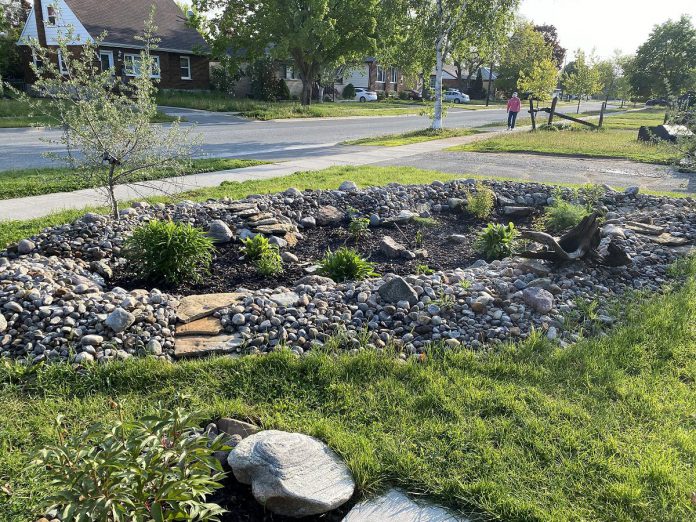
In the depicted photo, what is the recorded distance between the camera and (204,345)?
380 centimetres

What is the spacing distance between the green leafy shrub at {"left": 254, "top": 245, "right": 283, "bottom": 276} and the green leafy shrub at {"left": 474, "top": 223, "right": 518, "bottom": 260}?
2267mm

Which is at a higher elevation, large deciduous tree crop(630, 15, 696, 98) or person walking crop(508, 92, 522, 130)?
large deciduous tree crop(630, 15, 696, 98)

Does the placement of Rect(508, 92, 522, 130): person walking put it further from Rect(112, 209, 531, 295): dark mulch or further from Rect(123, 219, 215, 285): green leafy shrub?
Rect(123, 219, 215, 285): green leafy shrub

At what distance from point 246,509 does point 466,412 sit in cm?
131

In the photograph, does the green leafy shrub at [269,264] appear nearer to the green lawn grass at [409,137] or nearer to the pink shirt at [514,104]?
the green lawn grass at [409,137]

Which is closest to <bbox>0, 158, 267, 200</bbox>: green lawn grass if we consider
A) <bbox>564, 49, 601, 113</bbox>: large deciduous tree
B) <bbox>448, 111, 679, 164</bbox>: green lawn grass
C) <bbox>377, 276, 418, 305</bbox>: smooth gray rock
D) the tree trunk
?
<bbox>377, 276, 418, 305</bbox>: smooth gray rock

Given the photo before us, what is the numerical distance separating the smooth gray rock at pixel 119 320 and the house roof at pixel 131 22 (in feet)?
97.9

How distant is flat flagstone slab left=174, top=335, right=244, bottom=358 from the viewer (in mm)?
3733

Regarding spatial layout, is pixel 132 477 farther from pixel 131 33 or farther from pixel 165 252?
pixel 131 33

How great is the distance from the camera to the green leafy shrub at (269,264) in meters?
5.15

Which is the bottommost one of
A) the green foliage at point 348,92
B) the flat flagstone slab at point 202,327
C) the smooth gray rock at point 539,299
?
the flat flagstone slab at point 202,327

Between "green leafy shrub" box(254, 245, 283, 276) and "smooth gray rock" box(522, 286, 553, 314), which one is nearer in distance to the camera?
"smooth gray rock" box(522, 286, 553, 314)

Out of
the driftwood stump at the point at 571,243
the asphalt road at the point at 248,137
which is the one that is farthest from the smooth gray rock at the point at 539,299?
the asphalt road at the point at 248,137

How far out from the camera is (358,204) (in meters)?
7.51
